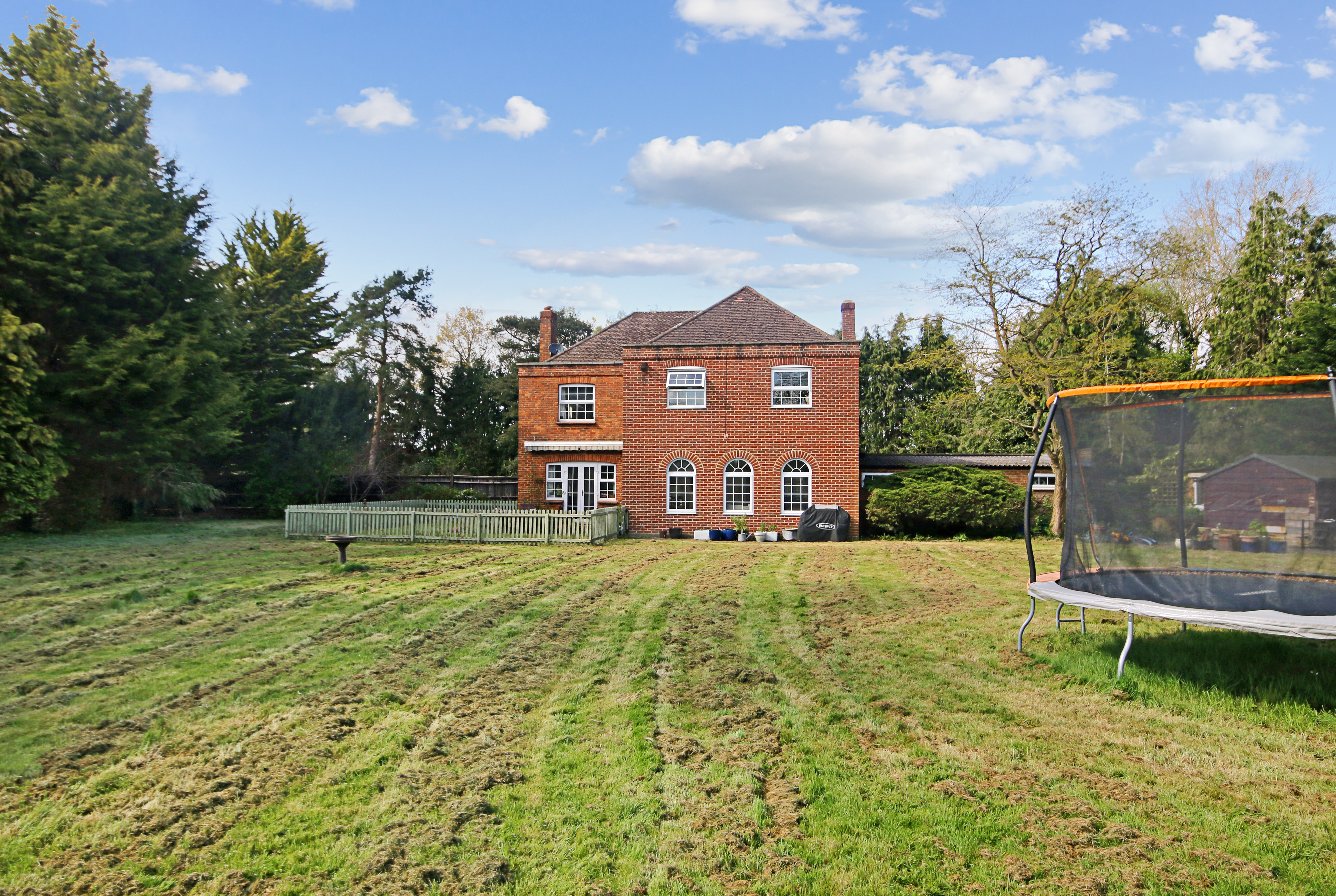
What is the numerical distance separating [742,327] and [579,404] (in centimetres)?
654

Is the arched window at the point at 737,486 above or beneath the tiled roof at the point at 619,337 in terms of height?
beneath

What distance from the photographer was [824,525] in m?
22.2

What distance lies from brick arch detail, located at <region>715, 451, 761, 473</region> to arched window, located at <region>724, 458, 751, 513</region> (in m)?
0.06

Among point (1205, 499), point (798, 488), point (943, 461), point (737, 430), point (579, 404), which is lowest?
point (798, 488)

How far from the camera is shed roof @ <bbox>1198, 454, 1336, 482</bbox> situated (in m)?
7.13

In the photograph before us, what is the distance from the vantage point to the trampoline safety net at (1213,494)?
7.08 m

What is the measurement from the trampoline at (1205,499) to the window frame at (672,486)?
15587 millimetres

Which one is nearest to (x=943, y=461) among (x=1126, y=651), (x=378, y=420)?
(x=1126, y=651)

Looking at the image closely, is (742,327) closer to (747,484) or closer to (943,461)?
(747,484)

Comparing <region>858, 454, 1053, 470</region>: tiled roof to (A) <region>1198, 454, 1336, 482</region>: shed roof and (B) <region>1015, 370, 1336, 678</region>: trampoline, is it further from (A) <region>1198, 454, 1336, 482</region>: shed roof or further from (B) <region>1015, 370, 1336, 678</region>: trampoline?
(A) <region>1198, 454, 1336, 482</region>: shed roof

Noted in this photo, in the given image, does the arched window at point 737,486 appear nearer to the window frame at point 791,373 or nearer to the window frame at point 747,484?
the window frame at point 747,484

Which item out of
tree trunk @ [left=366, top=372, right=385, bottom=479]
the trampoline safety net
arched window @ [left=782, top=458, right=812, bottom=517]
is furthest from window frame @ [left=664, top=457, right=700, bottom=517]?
tree trunk @ [left=366, top=372, right=385, bottom=479]

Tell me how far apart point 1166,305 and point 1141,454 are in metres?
19.1

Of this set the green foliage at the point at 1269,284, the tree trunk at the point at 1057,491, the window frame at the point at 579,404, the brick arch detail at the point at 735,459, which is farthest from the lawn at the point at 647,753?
the green foliage at the point at 1269,284
